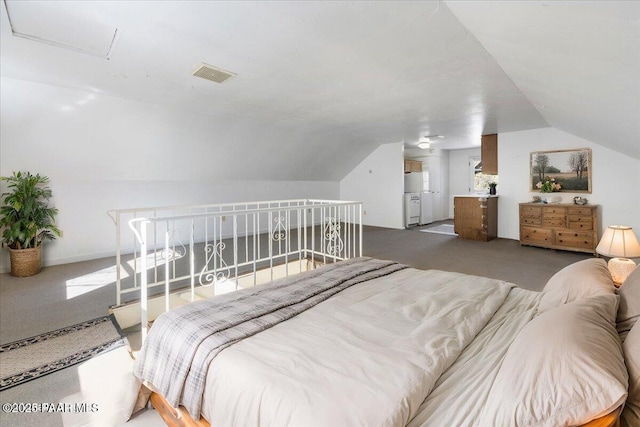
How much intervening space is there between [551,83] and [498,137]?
4.06m

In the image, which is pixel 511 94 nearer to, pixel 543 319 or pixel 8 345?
pixel 543 319

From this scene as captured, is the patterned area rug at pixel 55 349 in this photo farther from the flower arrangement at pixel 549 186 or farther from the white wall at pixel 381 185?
the flower arrangement at pixel 549 186

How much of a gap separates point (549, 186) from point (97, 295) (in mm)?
7478

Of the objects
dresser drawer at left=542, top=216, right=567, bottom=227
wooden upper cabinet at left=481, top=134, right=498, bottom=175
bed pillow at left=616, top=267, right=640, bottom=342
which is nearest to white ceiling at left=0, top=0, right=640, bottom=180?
bed pillow at left=616, top=267, right=640, bottom=342

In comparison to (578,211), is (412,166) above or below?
above

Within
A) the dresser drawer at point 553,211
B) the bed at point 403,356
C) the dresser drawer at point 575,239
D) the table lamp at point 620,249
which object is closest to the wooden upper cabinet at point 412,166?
the dresser drawer at point 553,211

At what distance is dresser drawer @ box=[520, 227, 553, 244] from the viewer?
5.44 metres

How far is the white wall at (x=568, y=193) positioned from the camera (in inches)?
198

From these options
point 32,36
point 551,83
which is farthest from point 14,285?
point 551,83

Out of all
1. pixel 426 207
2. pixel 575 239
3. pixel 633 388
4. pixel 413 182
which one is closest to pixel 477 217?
pixel 575 239

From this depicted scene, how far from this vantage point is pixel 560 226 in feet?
17.4

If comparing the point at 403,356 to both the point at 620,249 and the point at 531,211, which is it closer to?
the point at 620,249

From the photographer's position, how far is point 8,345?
2.45m

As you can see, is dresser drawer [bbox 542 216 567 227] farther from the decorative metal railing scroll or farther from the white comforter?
the white comforter
